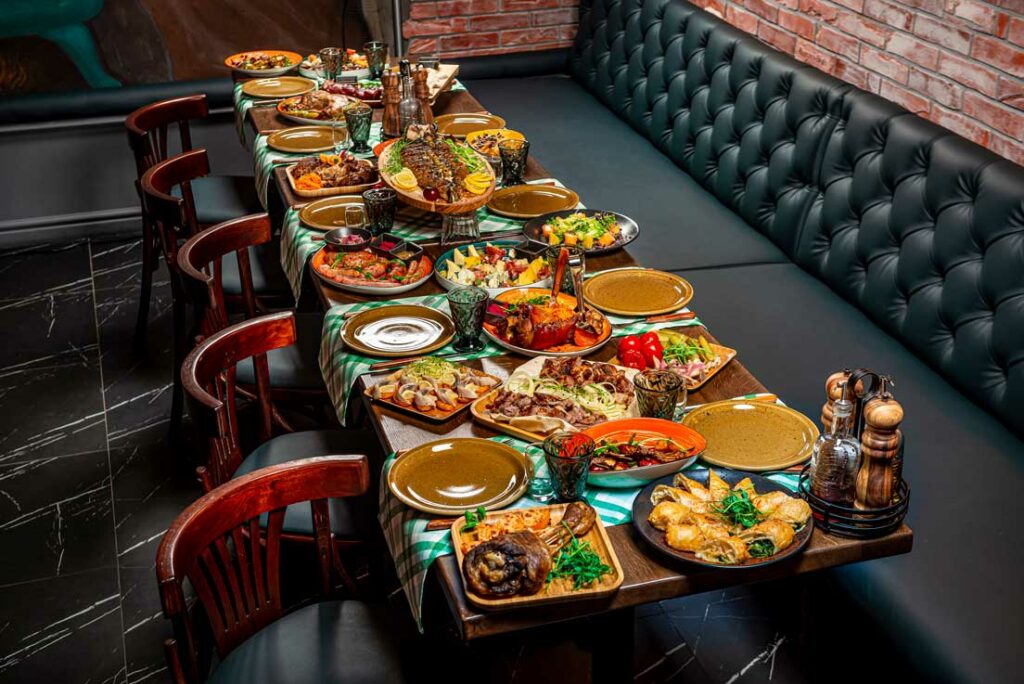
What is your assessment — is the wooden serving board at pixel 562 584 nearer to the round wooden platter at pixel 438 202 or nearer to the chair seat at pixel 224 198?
the round wooden platter at pixel 438 202

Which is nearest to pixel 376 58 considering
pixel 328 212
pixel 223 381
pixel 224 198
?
pixel 224 198

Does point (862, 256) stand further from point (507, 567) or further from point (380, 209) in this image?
point (507, 567)

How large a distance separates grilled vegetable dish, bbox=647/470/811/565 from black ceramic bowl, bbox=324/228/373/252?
1.19m

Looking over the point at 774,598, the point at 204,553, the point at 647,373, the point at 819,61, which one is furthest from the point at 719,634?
the point at 819,61

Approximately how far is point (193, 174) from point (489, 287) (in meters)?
1.33

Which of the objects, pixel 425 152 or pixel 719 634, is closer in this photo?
pixel 719 634

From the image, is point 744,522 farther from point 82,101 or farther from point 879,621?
point 82,101

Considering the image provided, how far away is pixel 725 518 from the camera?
178 centimetres

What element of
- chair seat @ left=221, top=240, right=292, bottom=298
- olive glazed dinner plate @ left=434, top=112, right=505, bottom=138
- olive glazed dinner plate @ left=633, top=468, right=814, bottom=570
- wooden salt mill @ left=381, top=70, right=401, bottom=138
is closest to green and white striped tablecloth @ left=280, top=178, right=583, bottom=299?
chair seat @ left=221, top=240, right=292, bottom=298

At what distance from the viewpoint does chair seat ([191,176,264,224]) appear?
3879 millimetres

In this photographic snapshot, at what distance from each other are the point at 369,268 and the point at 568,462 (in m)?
1.05

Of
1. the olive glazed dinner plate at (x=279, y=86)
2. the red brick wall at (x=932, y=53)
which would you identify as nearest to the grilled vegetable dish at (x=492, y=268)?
the red brick wall at (x=932, y=53)

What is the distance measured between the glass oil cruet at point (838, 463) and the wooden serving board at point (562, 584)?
377mm

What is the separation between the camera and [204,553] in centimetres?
176
